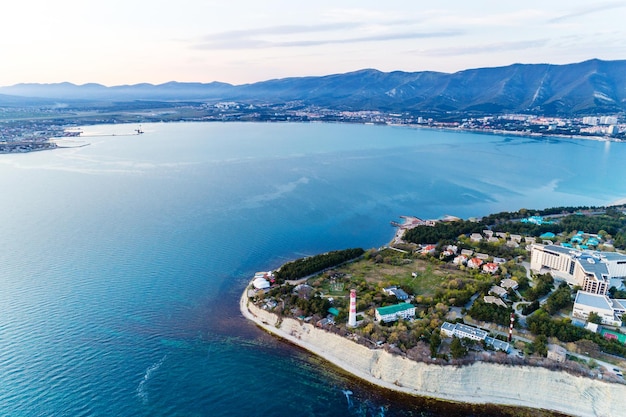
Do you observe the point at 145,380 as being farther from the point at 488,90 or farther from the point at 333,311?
the point at 488,90

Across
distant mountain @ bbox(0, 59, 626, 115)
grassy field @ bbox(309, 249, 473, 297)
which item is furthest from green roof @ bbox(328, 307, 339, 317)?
distant mountain @ bbox(0, 59, 626, 115)

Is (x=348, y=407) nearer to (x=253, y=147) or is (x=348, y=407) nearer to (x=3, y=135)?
(x=253, y=147)

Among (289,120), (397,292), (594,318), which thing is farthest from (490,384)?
(289,120)

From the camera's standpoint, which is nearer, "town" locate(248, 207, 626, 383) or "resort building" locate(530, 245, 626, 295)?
"town" locate(248, 207, 626, 383)

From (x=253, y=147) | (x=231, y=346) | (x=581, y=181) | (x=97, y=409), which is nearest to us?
(x=97, y=409)

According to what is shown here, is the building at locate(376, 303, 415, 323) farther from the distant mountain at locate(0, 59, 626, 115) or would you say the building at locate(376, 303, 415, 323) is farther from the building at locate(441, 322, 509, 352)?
the distant mountain at locate(0, 59, 626, 115)

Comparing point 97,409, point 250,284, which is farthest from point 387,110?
point 97,409
